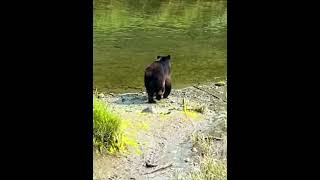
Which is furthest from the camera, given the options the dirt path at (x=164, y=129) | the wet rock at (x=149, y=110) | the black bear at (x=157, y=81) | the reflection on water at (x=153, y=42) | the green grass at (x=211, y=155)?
the reflection on water at (x=153, y=42)

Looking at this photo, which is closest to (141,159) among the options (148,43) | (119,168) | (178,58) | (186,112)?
(119,168)

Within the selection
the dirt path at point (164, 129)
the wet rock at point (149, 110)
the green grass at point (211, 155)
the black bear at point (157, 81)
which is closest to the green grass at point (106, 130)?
the dirt path at point (164, 129)

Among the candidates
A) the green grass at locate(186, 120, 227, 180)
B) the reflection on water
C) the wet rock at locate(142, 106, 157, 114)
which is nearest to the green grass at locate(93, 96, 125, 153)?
the green grass at locate(186, 120, 227, 180)

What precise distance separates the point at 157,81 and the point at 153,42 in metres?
5.79

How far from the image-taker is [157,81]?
852cm

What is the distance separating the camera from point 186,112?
790 cm

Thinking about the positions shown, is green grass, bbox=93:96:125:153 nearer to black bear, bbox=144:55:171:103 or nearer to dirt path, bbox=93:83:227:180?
dirt path, bbox=93:83:227:180

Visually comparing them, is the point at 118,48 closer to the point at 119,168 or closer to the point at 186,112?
the point at 186,112

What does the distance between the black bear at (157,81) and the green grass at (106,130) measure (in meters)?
2.48

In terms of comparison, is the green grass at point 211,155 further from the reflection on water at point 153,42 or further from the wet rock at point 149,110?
the reflection on water at point 153,42

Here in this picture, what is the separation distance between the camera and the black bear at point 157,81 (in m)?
8.46

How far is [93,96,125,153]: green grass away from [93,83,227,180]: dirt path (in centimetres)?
11
